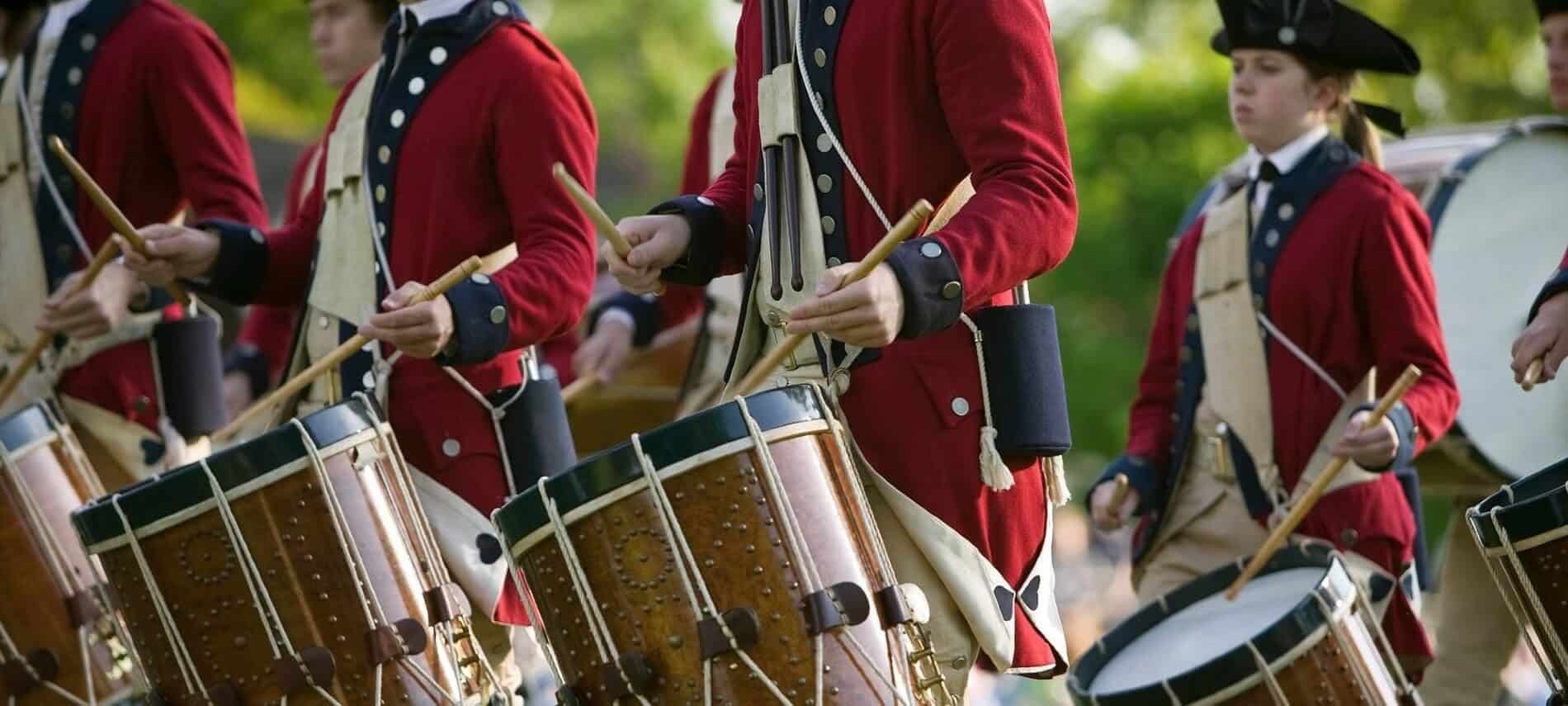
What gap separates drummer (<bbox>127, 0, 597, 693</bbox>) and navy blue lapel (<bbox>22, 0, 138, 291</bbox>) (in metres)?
0.92

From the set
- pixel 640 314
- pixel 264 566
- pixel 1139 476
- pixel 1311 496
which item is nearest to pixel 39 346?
pixel 264 566

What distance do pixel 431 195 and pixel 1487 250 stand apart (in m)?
3.60

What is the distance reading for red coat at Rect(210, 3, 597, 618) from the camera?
486 centimetres

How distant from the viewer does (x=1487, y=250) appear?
7.17 meters

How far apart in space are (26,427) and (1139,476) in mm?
2802

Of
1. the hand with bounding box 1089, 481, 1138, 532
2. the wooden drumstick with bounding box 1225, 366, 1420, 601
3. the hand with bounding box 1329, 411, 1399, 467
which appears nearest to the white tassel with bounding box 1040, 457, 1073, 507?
the wooden drumstick with bounding box 1225, 366, 1420, 601

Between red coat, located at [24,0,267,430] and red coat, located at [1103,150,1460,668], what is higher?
red coat, located at [24,0,267,430]

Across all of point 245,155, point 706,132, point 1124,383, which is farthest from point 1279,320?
point 1124,383

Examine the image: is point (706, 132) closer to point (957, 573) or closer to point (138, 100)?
point (138, 100)

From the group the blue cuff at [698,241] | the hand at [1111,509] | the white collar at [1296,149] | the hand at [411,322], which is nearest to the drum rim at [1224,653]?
the hand at [1111,509]

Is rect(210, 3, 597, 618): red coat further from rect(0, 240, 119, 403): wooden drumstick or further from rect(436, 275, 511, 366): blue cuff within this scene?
rect(0, 240, 119, 403): wooden drumstick

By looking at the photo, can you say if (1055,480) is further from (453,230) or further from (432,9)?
(432,9)

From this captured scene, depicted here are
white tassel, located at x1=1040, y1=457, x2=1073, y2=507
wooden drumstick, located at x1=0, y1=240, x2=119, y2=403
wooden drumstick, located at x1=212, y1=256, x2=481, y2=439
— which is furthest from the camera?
wooden drumstick, located at x1=0, y1=240, x2=119, y2=403

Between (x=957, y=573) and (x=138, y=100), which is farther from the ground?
(x=138, y=100)
